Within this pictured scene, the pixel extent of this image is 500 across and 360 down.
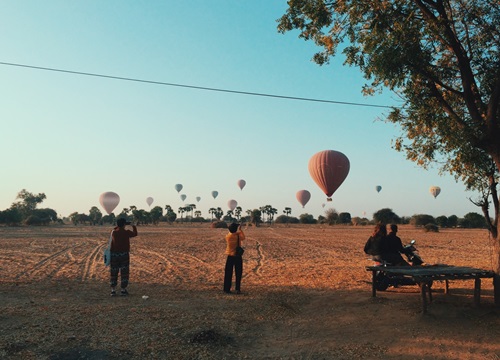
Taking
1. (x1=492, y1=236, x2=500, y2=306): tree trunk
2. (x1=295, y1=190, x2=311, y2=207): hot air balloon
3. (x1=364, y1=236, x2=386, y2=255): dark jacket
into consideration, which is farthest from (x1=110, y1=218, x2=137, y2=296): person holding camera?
(x1=295, y1=190, x2=311, y2=207): hot air balloon

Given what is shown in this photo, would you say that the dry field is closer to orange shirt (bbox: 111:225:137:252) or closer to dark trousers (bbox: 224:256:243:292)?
dark trousers (bbox: 224:256:243:292)

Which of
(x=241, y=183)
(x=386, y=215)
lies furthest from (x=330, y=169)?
(x=386, y=215)

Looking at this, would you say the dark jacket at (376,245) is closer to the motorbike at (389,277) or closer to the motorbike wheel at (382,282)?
the motorbike at (389,277)

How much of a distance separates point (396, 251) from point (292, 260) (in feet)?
36.2

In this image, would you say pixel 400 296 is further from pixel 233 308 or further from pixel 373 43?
pixel 373 43

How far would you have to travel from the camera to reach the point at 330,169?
31422 mm

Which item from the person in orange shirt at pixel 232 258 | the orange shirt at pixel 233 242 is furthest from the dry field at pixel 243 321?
the orange shirt at pixel 233 242

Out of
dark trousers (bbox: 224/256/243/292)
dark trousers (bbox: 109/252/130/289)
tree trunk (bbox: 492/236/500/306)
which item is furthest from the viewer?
dark trousers (bbox: 224/256/243/292)

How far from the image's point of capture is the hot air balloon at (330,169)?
31.4 metres

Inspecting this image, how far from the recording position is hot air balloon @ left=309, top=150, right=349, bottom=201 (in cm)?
3136

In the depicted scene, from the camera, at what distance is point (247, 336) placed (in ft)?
25.7

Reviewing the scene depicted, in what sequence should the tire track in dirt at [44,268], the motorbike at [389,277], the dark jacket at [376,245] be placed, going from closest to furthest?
the motorbike at [389,277] < the dark jacket at [376,245] < the tire track in dirt at [44,268]

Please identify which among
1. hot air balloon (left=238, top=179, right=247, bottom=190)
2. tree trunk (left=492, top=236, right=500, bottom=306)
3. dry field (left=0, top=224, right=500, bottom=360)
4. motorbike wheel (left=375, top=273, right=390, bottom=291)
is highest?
hot air balloon (left=238, top=179, right=247, bottom=190)

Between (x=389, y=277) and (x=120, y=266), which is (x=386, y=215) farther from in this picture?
(x=120, y=266)
